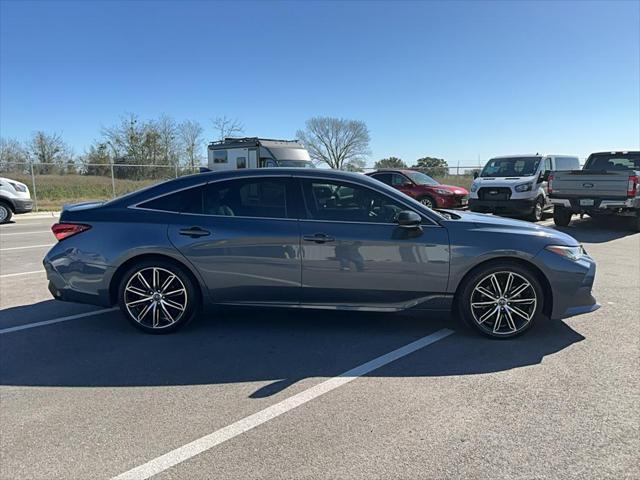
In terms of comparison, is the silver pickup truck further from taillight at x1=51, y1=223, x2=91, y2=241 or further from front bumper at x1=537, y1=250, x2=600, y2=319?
taillight at x1=51, y1=223, x2=91, y2=241

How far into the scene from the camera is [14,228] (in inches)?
548

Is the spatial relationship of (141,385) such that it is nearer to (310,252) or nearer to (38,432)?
(38,432)

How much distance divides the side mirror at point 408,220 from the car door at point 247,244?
948 millimetres

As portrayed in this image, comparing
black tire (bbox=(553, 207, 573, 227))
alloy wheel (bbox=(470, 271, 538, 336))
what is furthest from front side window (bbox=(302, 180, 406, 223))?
black tire (bbox=(553, 207, 573, 227))

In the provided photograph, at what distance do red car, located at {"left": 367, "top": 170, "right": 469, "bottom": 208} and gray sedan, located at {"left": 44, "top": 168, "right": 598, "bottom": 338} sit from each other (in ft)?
38.7

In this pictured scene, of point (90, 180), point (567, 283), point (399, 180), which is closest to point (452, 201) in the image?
point (399, 180)

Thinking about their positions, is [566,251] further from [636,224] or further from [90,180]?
[90,180]

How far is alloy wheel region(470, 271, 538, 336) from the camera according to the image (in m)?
4.27

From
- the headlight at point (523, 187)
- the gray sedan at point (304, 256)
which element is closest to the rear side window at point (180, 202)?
the gray sedan at point (304, 256)

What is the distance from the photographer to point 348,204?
433cm

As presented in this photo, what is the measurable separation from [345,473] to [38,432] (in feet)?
6.36

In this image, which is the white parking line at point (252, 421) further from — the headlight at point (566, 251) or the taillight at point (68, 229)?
the taillight at point (68, 229)

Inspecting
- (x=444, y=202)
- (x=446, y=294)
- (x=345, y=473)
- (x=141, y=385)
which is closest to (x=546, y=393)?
(x=446, y=294)

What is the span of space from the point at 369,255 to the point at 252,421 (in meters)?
1.84
